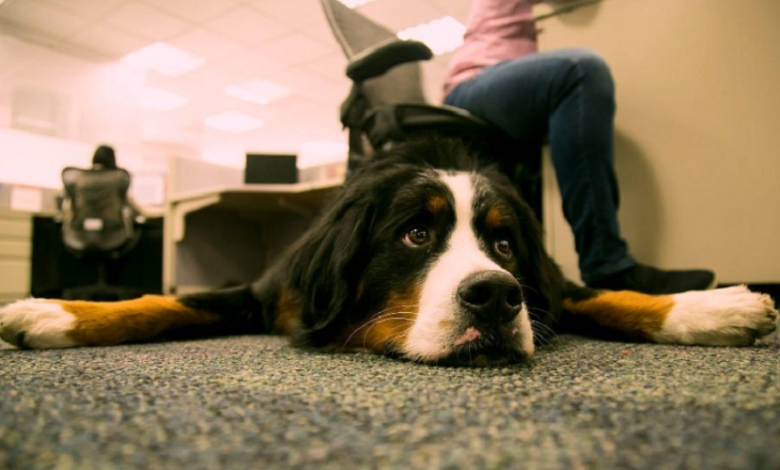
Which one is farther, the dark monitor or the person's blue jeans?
the dark monitor

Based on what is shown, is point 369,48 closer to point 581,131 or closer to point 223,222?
point 581,131

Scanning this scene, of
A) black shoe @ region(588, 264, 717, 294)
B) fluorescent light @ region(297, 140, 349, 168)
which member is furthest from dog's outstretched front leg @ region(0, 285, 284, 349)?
fluorescent light @ region(297, 140, 349, 168)

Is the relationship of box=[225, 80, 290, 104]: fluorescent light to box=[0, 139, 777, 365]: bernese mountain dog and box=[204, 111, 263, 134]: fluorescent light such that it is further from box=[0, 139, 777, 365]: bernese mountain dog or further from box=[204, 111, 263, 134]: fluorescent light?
box=[0, 139, 777, 365]: bernese mountain dog

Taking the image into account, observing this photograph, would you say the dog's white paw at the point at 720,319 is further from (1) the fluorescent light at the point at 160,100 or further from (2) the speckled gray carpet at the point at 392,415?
(1) the fluorescent light at the point at 160,100

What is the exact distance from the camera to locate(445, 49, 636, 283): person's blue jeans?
159 centimetres

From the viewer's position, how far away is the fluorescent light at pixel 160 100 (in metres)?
8.34

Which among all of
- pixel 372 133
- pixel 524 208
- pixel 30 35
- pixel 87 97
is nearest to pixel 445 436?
pixel 524 208

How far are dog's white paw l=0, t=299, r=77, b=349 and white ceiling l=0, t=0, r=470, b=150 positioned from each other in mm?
5211

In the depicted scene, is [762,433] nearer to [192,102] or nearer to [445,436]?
[445,436]

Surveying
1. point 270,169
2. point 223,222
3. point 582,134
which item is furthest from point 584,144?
point 223,222

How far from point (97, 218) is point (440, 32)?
453cm

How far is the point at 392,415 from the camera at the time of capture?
1.74 feet

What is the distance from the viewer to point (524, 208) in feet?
4.30

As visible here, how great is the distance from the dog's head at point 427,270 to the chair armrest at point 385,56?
46 cm
